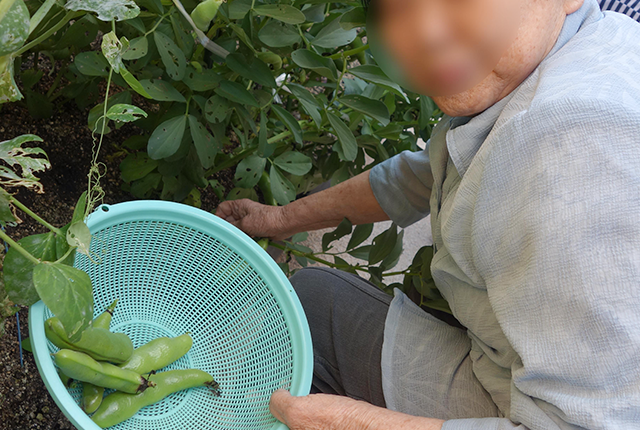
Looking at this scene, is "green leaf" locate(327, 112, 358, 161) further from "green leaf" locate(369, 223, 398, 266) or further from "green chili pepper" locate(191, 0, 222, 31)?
"green chili pepper" locate(191, 0, 222, 31)

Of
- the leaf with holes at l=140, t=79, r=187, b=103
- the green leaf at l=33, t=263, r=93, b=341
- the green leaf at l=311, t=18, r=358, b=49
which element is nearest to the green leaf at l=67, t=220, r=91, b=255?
the green leaf at l=33, t=263, r=93, b=341

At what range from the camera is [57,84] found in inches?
46.9

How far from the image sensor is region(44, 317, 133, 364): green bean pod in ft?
2.26

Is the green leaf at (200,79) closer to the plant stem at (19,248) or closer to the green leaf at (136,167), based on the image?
the green leaf at (136,167)

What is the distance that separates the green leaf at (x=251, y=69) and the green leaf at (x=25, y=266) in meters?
0.47

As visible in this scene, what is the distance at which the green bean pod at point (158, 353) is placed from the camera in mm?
865

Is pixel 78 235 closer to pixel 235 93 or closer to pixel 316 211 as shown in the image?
pixel 235 93

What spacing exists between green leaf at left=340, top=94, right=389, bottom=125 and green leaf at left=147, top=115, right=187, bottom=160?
327 millimetres

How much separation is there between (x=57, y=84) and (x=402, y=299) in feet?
3.02

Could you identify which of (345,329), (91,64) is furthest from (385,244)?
(91,64)

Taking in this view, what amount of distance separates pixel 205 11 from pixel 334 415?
0.64 metres

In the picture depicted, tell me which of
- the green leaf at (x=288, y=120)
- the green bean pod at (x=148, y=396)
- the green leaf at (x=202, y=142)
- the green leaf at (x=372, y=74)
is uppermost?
the green leaf at (x=372, y=74)

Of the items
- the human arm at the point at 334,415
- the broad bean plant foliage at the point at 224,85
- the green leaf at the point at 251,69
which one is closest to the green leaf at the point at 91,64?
the broad bean plant foliage at the point at 224,85

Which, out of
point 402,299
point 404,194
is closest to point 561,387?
point 402,299
